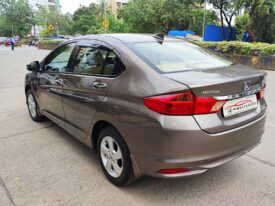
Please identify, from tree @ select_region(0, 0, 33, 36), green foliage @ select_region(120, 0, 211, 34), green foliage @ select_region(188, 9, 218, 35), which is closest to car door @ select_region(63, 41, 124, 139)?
green foliage @ select_region(120, 0, 211, 34)

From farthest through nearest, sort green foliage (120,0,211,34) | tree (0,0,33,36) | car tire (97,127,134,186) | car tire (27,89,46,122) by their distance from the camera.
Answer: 1. tree (0,0,33,36)
2. green foliage (120,0,211,34)
3. car tire (27,89,46,122)
4. car tire (97,127,134,186)

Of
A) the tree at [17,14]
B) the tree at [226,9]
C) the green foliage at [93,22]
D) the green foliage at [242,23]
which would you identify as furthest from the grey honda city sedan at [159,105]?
the tree at [17,14]

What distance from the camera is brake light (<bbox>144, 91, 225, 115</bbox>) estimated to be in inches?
93.9

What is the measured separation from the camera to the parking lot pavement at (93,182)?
9.29 ft

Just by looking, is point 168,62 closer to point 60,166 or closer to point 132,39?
point 132,39

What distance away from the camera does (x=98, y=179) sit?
3.22 m

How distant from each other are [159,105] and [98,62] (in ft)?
3.86

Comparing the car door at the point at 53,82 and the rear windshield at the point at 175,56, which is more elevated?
the rear windshield at the point at 175,56

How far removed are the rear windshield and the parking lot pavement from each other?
124 centimetres

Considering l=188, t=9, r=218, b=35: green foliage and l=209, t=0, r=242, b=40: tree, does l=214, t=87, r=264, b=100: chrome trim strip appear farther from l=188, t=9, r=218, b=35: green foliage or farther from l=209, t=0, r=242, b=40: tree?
l=188, t=9, r=218, b=35: green foliage

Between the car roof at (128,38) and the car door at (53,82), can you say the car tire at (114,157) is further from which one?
the car door at (53,82)

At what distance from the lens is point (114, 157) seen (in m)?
3.01

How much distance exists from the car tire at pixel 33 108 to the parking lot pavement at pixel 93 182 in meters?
0.82

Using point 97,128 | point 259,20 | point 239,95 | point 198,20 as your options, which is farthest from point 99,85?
point 198,20
